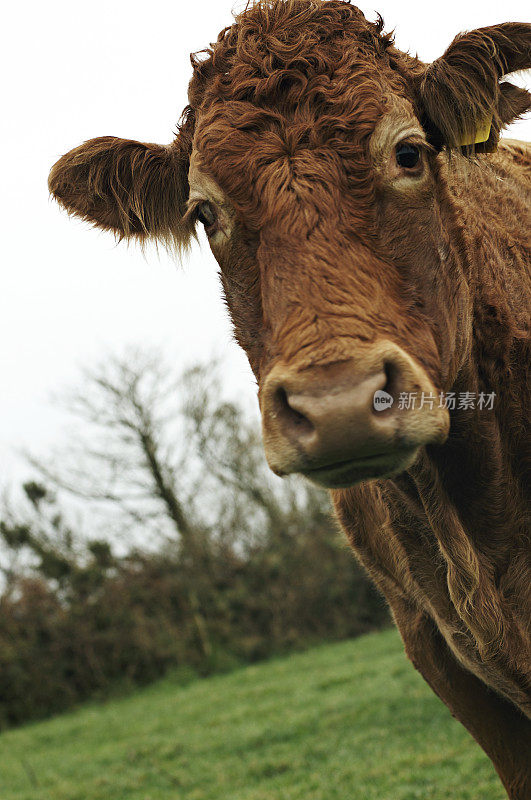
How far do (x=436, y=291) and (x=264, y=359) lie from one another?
1.93 feet

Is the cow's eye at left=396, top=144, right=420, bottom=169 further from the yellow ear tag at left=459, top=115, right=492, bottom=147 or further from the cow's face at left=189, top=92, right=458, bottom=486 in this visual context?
the yellow ear tag at left=459, top=115, right=492, bottom=147

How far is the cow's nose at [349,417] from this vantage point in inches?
76.5

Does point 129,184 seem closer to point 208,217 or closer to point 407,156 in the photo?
point 208,217

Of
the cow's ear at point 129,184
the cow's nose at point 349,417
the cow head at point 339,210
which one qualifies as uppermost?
the cow's ear at point 129,184

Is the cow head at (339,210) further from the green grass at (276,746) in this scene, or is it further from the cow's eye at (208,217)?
the green grass at (276,746)

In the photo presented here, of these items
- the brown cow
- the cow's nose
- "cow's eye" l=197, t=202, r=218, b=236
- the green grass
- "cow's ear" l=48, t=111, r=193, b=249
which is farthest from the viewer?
the green grass

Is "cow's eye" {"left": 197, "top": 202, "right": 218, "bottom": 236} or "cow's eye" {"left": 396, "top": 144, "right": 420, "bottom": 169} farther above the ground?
"cow's eye" {"left": 197, "top": 202, "right": 218, "bottom": 236}

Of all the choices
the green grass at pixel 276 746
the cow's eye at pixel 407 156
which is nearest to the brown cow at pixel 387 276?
the cow's eye at pixel 407 156

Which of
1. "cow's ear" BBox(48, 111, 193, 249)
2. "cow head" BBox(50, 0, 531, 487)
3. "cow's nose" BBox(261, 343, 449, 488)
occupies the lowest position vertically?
"cow's nose" BBox(261, 343, 449, 488)

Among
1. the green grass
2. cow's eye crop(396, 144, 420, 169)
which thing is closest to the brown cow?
cow's eye crop(396, 144, 420, 169)

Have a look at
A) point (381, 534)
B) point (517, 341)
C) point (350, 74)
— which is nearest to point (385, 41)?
point (350, 74)

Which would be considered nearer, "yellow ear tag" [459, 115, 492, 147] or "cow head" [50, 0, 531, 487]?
"cow head" [50, 0, 531, 487]

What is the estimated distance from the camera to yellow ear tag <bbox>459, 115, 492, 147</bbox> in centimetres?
288
